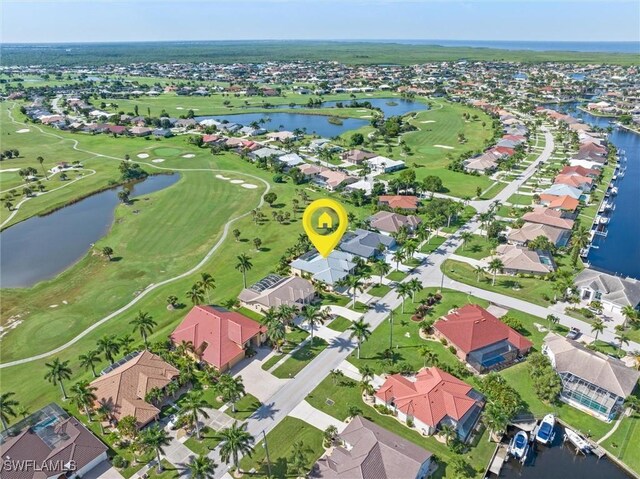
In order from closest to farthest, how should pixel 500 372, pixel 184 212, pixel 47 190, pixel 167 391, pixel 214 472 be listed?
pixel 214 472, pixel 167 391, pixel 500 372, pixel 184 212, pixel 47 190

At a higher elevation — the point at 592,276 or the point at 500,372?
the point at 592,276

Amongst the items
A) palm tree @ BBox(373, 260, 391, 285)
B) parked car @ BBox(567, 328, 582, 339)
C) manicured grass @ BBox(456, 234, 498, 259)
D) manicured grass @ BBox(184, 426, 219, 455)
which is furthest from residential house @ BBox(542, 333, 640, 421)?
manicured grass @ BBox(184, 426, 219, 455)

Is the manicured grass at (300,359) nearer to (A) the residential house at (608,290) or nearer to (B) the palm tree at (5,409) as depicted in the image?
(B) the palm tree at (5,409)

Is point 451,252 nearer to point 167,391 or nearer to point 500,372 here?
point 500,372

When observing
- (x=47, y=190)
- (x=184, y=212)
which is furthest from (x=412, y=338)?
(x=47, y=190)

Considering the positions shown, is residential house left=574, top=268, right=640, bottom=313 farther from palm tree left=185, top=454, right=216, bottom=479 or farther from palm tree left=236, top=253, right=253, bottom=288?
palm tree left=185, top=454, right=216, bottom=479

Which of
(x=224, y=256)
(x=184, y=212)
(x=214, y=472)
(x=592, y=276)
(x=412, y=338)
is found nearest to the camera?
(x=214, y=472)

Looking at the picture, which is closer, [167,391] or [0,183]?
[167,391]
